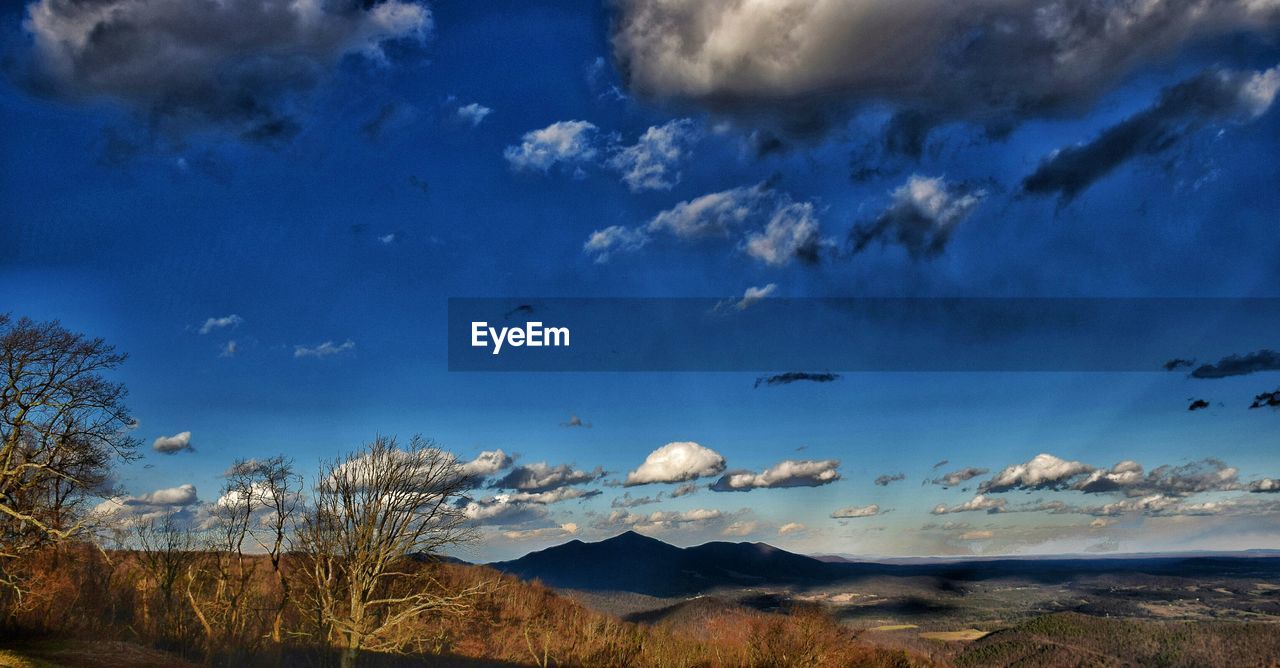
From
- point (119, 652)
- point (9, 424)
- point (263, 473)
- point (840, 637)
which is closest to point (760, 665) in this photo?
point (840, 637)

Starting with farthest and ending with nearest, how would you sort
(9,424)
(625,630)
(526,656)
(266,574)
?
(625,630) < (526,656) < (266,574) < (9,424)

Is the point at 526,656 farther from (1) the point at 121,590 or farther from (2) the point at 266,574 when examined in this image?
(1) the point at 121,590

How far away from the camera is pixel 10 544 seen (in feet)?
135

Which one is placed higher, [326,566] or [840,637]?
[326,566]

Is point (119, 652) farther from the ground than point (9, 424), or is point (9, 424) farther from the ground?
point (9, 424)

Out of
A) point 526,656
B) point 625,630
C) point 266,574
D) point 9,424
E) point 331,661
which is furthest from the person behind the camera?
point 625,630

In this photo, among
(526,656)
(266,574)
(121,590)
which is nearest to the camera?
(121,590)

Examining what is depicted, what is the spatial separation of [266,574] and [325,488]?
2582cm

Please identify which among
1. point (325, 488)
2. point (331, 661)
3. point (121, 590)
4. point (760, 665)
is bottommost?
point (760, 665)

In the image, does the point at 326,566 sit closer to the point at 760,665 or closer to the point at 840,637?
the point at 760,665

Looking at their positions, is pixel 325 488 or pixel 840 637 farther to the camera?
pixel 840 637

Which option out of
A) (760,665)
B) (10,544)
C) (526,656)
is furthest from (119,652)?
(760,665)

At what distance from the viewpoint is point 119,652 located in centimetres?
4259

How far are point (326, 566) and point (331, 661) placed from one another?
6.80 m
